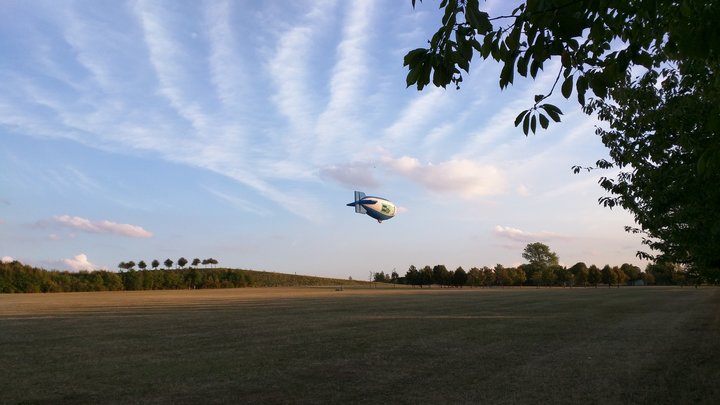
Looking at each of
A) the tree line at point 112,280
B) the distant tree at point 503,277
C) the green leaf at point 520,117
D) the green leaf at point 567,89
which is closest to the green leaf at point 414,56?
the green leaf at point 520,117

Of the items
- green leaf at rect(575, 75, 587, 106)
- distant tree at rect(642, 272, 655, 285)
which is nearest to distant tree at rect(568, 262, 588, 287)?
distant tree at rect(642, 272, 655, 285)

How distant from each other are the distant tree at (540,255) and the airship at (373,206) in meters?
76.3

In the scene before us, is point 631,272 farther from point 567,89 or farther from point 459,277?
point 567,89

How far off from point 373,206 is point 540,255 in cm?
8431

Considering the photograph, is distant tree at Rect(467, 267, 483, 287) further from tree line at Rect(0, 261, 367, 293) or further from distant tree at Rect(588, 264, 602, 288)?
tree line at Rect(0, 261, 367, 293)

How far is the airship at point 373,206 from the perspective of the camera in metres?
110

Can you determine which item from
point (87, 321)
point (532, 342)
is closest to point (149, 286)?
point (87, 321)

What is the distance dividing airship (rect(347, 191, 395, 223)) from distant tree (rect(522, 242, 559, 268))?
250 ft

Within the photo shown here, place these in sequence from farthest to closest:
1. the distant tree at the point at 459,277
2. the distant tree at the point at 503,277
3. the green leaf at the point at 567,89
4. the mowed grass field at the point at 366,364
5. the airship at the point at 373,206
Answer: the distant tree at the point at 503,277, the distant tree at the point at 459,277, the airship at the point at 373,206, the mowed grass field at the point at 366,364, the green leaf at the point at 567,89

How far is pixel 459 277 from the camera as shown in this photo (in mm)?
140125

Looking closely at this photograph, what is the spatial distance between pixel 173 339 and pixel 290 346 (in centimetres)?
509

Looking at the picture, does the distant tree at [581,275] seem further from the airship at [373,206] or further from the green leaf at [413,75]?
the green leaf at [413,75]

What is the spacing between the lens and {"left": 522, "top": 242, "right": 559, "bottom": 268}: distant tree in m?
169

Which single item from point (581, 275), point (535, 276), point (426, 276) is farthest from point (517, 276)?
point (426, 276)
